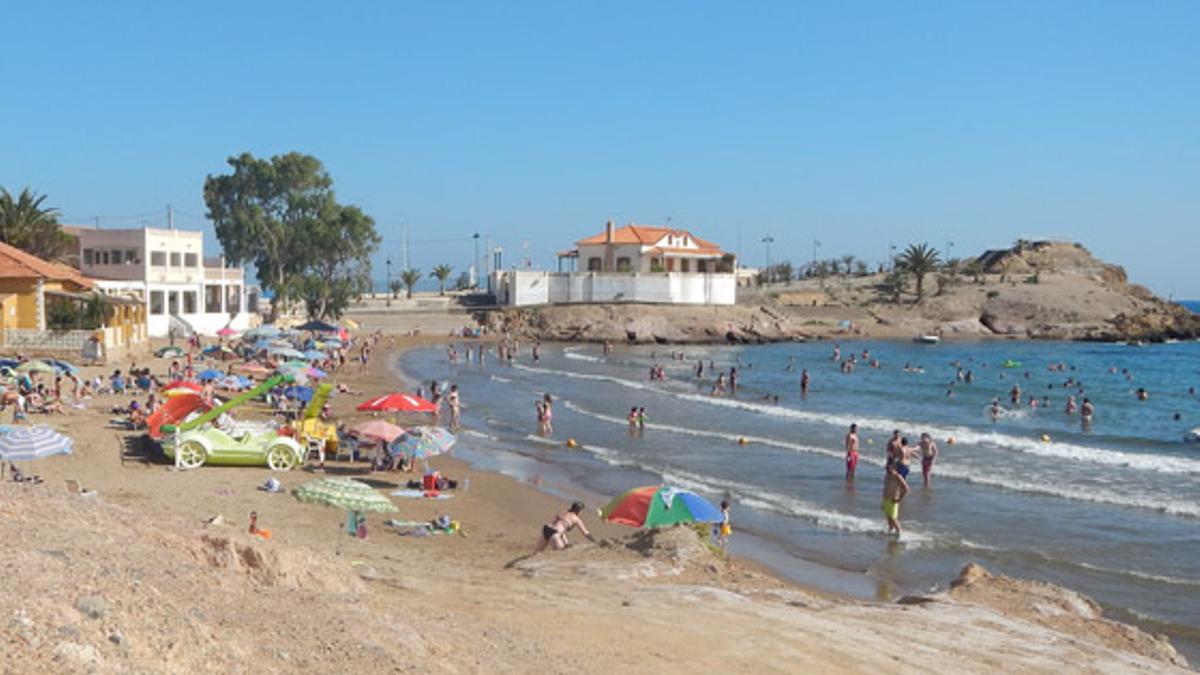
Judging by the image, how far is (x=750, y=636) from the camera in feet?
32.7

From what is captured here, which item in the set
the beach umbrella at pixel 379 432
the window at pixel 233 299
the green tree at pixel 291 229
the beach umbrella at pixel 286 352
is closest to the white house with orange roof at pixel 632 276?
the green tree at pixel 291 229

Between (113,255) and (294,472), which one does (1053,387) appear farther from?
(113,255)

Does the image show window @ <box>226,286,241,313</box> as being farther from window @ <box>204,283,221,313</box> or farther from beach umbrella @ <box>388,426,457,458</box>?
beach umbrella @ <box>388,426,457,458</box>

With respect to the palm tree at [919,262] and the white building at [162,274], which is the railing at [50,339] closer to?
the white building at [162,274]

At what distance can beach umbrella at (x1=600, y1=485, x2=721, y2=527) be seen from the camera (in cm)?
1530

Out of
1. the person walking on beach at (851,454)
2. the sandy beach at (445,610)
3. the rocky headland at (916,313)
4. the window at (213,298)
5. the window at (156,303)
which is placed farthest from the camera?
the rocky headland at (916,313)

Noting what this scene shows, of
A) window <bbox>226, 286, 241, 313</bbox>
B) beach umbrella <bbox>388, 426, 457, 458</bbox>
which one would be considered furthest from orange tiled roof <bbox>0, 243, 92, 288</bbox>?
window <bbox>226, 286, 241, 313</bbox>

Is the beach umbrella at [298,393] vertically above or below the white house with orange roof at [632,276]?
below

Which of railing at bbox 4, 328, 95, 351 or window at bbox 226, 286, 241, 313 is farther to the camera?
window at bbox 226, 286, 241, 313

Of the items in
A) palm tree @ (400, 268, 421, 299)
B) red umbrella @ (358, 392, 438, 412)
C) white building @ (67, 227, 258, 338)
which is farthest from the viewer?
palm tree @ (400, 268, 421, 299)

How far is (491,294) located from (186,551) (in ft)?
259

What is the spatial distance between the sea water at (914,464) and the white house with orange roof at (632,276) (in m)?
21.3

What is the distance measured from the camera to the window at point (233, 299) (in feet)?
201

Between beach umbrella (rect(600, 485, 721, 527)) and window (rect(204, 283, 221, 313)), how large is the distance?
160ft
